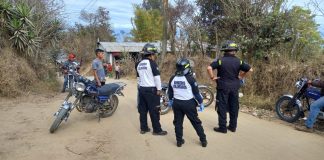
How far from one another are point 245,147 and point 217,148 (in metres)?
0.52

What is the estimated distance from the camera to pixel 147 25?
4594 cm

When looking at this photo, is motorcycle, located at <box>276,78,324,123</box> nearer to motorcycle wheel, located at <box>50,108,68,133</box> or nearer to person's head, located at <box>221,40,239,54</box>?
person's head, located at <box>221,40,239,54</box>

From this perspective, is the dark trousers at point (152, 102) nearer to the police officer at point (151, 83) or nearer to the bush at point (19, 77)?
the police officer at point (151, 83)

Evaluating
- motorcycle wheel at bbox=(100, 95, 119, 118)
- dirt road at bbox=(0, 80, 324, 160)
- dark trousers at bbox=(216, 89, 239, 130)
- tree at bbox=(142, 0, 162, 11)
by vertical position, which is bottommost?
dirt road at bbox=(0, 80, 324, 160)

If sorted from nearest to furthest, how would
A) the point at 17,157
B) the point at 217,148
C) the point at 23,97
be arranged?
the point at 17,157 < the point at 217,148 < the point at 23,97

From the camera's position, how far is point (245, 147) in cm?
580

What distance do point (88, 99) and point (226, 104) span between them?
326cm

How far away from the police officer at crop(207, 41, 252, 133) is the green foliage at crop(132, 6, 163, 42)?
3972cm

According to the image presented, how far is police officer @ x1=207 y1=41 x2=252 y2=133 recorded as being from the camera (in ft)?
21.6

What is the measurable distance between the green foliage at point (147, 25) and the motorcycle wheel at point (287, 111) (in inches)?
1530

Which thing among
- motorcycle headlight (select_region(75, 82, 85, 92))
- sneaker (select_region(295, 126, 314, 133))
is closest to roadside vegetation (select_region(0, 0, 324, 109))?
sneaker (select_region(295, 126, 314, 133))

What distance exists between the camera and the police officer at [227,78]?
6.59 meters

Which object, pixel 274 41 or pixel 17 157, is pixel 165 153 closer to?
pixel 17 157

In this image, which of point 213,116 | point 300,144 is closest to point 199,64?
point 213,116
